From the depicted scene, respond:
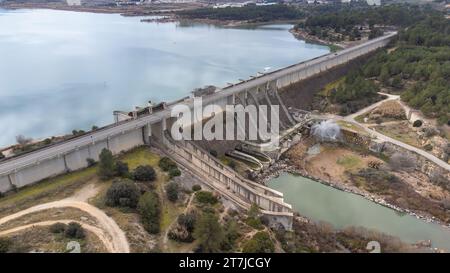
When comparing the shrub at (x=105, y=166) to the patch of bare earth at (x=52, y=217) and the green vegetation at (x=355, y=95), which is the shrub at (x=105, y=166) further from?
the green vegetation at (x=355, y=95)

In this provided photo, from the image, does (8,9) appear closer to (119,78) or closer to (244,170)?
(119,78)

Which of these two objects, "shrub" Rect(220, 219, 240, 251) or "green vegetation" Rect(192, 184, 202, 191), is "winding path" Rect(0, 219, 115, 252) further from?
"green vegetation" Rect(192, 184, 202, 191)

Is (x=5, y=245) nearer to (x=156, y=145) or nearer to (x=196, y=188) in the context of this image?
(x=196, y=188)

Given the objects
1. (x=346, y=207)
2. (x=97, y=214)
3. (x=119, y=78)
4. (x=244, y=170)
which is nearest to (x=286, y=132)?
(x=244, y=170)

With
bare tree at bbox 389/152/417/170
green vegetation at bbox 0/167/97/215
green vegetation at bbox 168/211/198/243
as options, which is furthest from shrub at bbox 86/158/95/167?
bare tree at bbox 389/152/417/170

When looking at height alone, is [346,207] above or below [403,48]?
below

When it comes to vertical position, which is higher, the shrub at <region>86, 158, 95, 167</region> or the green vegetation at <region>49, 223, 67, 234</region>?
the shrub at <region>86, 158, 95, 167</region>

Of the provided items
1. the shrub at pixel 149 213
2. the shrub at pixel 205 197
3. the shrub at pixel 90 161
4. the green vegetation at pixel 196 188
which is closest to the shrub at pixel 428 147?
the shrub at pixel 205 197
